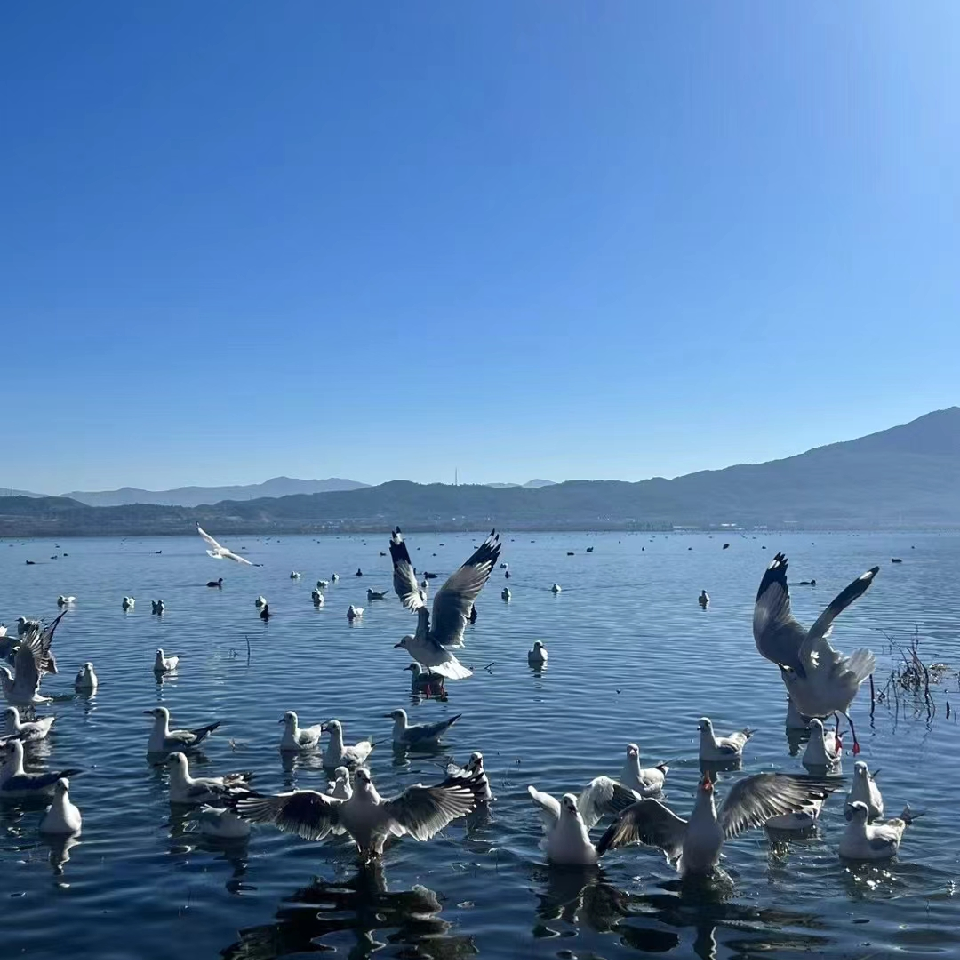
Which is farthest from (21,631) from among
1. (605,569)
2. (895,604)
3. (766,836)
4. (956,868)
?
(605,569)

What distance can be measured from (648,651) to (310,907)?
2002 cm

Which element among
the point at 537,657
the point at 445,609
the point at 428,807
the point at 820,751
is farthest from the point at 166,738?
the point at 537,657

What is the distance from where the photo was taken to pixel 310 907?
412 inches

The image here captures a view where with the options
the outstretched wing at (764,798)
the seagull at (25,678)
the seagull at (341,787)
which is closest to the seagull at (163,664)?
the seagull at (25,678)

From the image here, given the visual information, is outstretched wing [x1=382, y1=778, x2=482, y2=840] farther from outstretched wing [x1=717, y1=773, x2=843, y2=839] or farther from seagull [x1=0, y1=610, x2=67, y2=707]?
seagull [x1=0, y1=610, x2=67, y2=707]

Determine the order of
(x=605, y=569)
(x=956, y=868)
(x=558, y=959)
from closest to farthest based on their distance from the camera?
1. (x=558, y=959)
2. (x=956, y=868)
3. (x=605, y=569)

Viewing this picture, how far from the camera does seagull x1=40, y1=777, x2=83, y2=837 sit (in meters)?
12.5

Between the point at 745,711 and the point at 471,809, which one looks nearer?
the point at 471,809

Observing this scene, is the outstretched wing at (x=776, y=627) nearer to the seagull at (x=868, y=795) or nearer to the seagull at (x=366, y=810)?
the seagull at (x=868, y=795)

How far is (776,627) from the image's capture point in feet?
62.0

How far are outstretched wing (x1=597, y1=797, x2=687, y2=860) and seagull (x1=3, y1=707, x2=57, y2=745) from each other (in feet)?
37.6

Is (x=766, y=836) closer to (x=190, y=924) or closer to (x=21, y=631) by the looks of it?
(x=190, y=924)

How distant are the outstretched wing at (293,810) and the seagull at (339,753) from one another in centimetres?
351

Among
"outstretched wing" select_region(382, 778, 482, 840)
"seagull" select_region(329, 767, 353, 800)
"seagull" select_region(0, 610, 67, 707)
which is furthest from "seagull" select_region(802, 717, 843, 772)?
"seagull" select_region(0, 610, 67, 707)
